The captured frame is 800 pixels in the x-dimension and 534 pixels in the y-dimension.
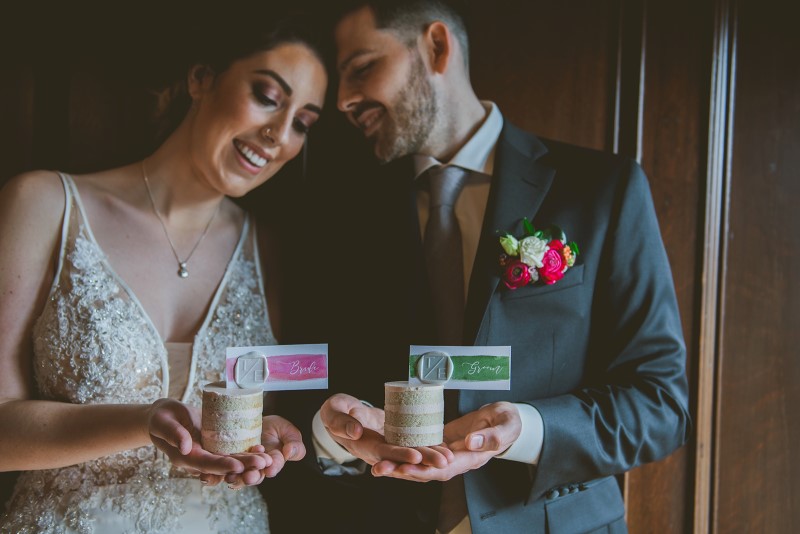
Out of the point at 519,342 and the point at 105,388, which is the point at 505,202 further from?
the point at 105,388

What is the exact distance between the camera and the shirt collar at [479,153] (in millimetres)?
1922

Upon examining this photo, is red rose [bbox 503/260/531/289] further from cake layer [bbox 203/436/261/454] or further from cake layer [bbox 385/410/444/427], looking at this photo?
cake layer [bbox 203/436/261/454]

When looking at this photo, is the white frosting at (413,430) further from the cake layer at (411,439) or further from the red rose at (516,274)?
the red rose at (516,274)

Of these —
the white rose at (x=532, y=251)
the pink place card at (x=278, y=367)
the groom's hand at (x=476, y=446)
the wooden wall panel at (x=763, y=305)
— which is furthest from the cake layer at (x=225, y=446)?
the wooden wall panel at (x=763, y=305)

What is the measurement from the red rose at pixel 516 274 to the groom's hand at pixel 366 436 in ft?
1.49

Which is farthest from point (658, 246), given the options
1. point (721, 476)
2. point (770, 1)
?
point (770, 1)

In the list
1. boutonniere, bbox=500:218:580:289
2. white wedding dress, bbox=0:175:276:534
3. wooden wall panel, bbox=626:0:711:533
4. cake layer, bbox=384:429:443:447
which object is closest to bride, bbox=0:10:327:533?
white wedding dress, bbox=0:175:276:534

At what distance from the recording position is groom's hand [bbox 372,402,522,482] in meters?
1.39

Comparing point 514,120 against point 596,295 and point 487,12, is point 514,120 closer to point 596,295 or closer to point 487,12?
point 487,12

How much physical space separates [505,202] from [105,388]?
115cm

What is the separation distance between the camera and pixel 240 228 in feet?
7.18

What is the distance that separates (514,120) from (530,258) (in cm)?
93

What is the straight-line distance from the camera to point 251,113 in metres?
1.94

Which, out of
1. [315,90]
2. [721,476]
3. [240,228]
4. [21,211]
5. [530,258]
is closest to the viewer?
[530,258]
